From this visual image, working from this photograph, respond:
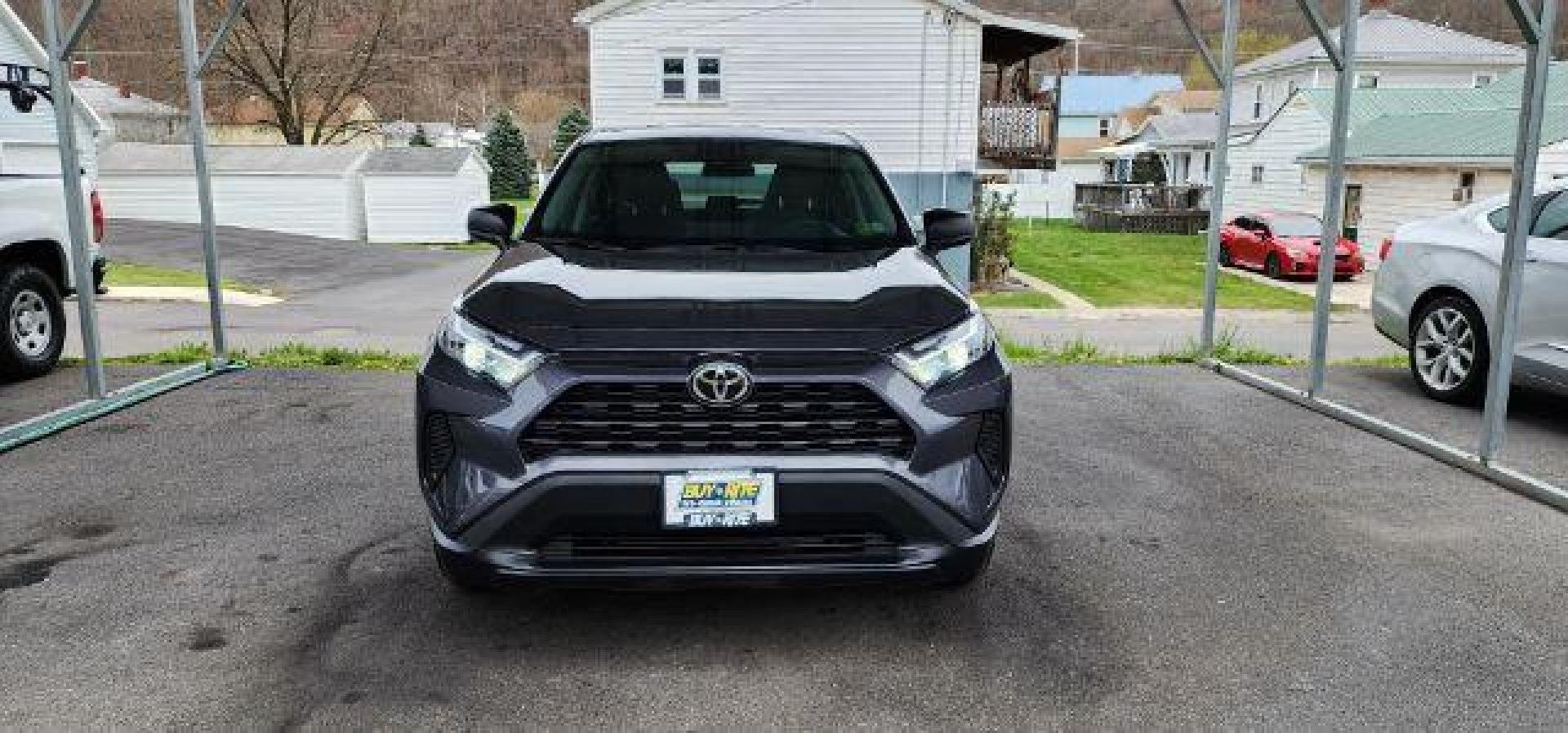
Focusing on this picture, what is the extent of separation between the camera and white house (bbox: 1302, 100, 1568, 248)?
24.7 meters

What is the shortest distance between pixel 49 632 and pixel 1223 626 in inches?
147

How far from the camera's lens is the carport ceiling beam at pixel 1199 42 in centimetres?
836

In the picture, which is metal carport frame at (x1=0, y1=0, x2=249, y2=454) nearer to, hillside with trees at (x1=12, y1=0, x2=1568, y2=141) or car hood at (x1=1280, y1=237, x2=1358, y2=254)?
hillside with trees at (x1=12, y1=0, x2=1568, y2=141)

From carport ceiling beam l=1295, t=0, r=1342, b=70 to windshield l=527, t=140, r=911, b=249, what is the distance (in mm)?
3761

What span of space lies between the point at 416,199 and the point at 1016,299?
21310 mm

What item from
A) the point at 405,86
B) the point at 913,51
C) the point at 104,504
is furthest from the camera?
the point at 405,86

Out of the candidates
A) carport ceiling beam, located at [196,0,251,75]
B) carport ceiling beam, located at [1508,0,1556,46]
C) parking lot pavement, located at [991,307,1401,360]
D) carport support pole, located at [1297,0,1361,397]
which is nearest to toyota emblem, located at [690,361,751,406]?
carport ceiling beam, located at [1508,0,1556,46]

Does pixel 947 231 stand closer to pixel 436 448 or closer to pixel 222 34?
pixel 436 448

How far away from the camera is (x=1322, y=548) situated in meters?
4.57

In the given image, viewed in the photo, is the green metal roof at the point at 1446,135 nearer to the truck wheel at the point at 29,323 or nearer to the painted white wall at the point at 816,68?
the painted white wall at the point at 816,68

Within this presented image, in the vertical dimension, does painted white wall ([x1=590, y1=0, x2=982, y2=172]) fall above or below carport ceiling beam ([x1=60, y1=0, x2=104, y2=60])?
above

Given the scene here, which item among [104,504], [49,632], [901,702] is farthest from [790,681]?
[104,504]

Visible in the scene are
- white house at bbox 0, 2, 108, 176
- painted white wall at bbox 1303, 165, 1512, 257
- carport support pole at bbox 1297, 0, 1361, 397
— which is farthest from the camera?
painted white wall at bbox 1303, 165, 1512, 257

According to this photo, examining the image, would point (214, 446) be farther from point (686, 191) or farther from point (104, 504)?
point (686, 191)
